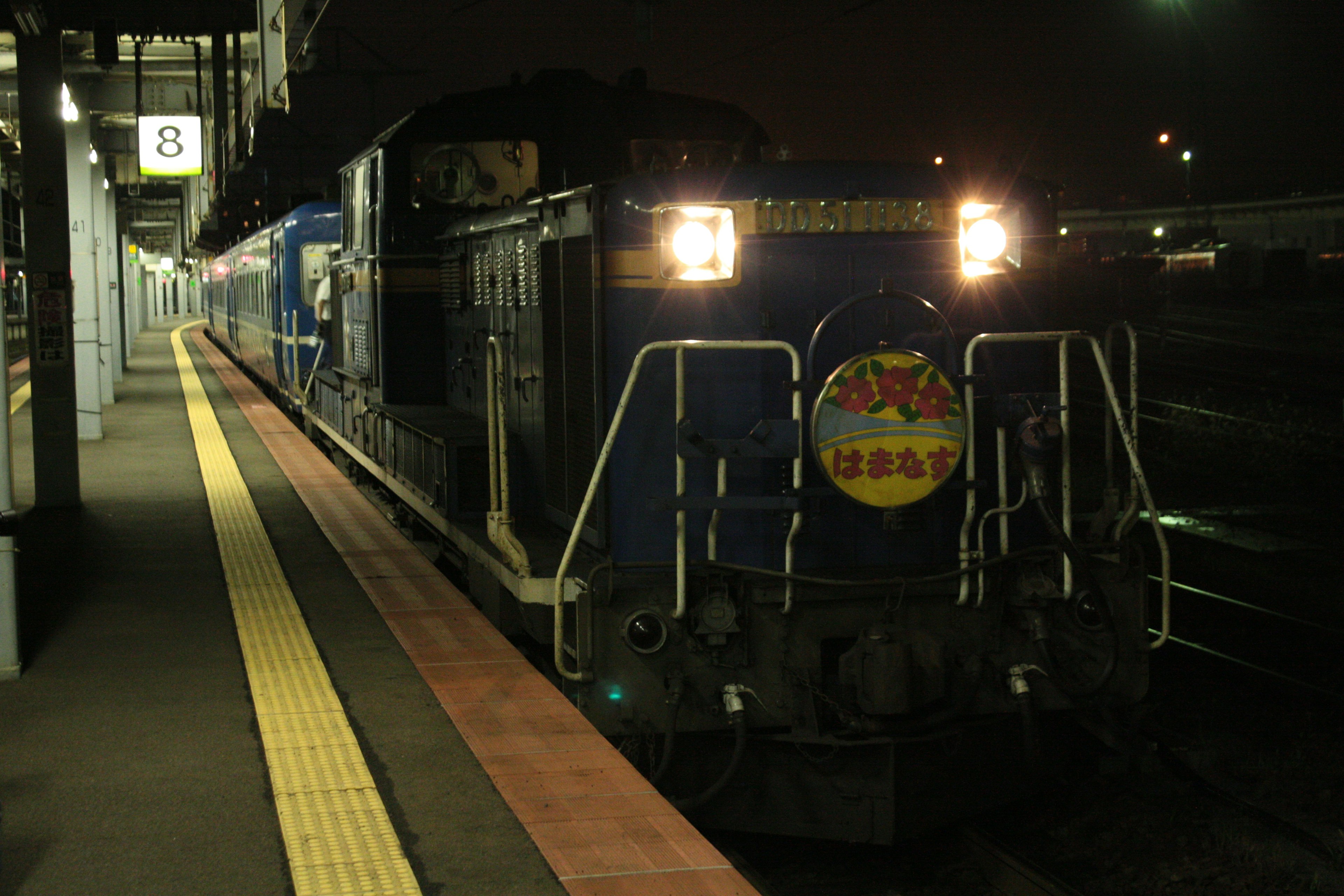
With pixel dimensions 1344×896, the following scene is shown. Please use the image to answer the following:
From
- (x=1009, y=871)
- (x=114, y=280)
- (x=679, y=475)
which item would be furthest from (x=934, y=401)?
(x=114, y=280)

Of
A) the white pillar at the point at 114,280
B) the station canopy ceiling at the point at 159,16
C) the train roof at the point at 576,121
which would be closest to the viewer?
the train roof at the point at 576,121

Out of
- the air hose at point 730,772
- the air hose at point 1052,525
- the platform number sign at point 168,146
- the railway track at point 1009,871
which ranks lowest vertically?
the railway track at point 1009,871

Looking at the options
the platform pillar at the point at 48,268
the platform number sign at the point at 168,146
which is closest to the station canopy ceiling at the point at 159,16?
the platform pillar at the point at 48,268

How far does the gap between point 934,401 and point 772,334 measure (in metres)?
0.75

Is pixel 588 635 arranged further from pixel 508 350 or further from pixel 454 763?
pixel 508 350

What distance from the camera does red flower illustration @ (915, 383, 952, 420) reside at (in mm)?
4641

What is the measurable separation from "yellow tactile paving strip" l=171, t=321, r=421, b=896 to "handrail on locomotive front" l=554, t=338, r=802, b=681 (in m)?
0.88

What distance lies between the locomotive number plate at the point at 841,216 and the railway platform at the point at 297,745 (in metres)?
2.09

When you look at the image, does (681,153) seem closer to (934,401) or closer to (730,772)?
(934,401)

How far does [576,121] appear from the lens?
7.47 meters

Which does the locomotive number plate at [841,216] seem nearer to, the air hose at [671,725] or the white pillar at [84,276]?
the air hose at [671,725]

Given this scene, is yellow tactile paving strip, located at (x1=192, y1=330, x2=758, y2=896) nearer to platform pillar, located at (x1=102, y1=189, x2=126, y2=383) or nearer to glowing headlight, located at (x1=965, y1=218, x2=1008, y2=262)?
glowing headlight, located at (x1=965, y1=218, x2=1008, y2=262)

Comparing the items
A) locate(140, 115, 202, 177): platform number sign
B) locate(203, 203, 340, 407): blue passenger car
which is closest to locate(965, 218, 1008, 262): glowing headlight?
locate(203, 203, 340, 407): blue passenger car

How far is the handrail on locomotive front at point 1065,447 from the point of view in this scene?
15.4 feet
